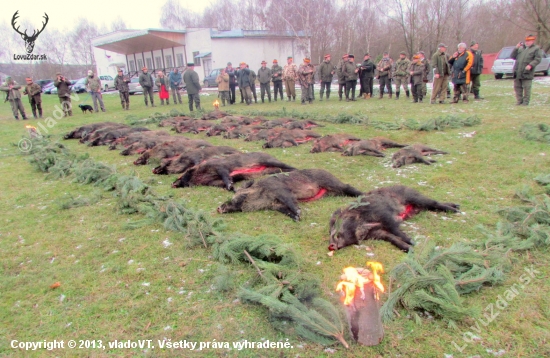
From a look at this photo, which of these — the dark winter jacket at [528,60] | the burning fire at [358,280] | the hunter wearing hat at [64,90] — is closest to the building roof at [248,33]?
the hunter wearing hat at [64,90]

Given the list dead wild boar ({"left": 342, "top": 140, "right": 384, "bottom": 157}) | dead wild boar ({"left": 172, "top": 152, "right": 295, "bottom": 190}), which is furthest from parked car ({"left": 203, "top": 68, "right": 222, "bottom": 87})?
dead wild boar ({"left": 172, "top": 152, "right": 295, "bottom": 190})

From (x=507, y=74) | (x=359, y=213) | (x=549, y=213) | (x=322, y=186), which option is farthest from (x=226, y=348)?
(x=507, y=74)

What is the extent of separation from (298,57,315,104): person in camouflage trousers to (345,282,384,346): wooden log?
46.6 ft

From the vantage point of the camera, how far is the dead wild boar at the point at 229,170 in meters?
5.70

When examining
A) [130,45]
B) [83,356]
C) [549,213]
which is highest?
[130,45]

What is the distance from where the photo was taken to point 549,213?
3.47 meters

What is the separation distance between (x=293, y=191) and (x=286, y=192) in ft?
0.59

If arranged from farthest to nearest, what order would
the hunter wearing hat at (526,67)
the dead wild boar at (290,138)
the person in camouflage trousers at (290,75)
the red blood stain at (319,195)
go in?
the person in camouflage trousers at (290,75)
the hunter wearing hat at (526,67)
the dead wild boar at (290,138)
the red blood stain at (319,195)

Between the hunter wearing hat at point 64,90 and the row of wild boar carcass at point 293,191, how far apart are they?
34.0 ft

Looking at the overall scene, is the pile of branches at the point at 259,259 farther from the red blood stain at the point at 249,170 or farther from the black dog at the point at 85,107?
the black dog at the point at 85,107

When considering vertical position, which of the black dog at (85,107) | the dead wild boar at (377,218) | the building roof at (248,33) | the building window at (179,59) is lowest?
the dead wild boar at (377,218)

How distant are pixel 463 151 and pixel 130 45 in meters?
38.7

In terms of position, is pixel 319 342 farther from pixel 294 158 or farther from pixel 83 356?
pixel 294 158

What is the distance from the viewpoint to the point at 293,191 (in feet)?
15.4
